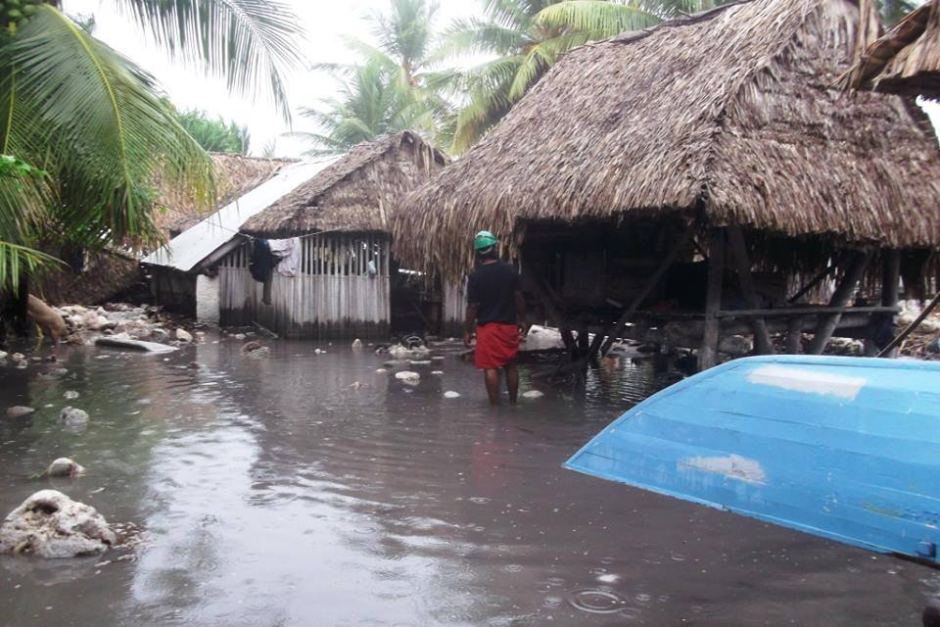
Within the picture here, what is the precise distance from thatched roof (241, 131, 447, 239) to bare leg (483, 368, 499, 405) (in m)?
7.95

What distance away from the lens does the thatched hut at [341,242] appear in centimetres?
1541

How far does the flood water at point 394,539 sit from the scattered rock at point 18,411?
0.18 meters

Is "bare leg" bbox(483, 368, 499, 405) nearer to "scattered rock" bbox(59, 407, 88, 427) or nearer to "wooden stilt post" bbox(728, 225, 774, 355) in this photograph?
"wooden stilt post" bbox(728, 225, 774, 355)

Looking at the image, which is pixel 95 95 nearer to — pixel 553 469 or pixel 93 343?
pixel 553 469

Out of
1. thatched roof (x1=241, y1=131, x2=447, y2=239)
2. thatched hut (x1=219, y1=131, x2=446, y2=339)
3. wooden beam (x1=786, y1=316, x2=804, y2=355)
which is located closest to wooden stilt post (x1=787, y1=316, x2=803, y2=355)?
wooden beam (x1=786, y1=316, x2=804, y2=355)

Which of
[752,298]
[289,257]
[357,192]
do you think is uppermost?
[357,192]

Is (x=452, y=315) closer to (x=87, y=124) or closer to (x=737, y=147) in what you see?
(x=87, y=124)

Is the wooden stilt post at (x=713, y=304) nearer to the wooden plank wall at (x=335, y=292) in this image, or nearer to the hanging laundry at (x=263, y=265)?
the wooden plank wall at (x=335, y=292)

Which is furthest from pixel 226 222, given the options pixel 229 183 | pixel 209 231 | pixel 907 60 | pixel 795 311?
pixel 907 60

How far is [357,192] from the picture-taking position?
15852 mm

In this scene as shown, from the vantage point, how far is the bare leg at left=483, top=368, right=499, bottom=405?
7.93 metres

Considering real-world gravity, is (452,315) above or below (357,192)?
below

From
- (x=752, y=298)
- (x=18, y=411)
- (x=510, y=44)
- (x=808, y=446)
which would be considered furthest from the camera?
(x=510, y=44)

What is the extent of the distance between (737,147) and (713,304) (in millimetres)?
1599
